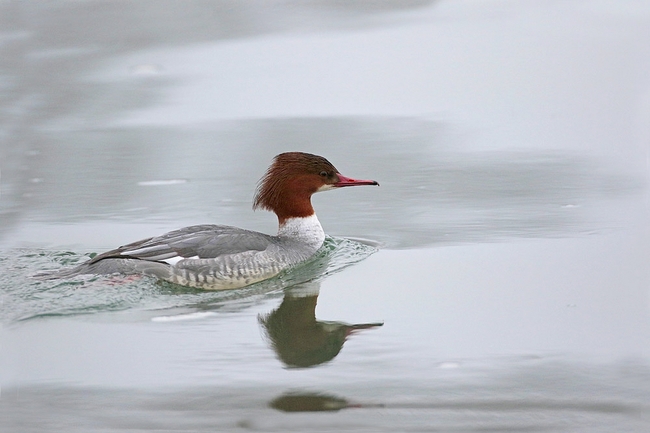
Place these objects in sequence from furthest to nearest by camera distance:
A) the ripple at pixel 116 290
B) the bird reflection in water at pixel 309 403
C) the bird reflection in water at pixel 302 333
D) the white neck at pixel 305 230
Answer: the white neck at pixel 305 230, the ripple at pixel 116 290, the bird reflection in water at pixel 302 333, the bird reflection in water at pixel 309 403

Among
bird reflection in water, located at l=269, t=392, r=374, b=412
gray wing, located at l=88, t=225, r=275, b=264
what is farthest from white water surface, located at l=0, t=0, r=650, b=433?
gray wing, located at l=88, t=225, r=275, b=264

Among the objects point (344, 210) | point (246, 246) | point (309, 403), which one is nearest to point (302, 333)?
point (309, 403)

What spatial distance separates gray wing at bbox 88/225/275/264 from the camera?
6184 millimetres

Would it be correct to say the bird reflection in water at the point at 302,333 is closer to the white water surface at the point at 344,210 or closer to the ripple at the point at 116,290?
the white water surface at the point at 344,210

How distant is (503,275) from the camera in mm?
5805

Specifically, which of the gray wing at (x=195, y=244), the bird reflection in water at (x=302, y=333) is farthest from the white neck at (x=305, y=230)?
the bird reflection in water at (x=302, y=333)

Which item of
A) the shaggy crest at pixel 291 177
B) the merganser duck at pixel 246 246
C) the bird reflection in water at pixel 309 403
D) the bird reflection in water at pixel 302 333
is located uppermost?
the shaggy crest at pixel 291 177

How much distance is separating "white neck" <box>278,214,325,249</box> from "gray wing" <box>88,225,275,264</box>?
1.31 feet

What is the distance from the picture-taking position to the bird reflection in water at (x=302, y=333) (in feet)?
15.8

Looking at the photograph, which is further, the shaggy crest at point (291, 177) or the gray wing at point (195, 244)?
the shaggy crest at point (291, 177)

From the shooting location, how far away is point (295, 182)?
6.91m

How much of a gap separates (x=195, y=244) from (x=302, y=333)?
1404mm

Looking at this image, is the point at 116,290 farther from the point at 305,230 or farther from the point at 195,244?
the point at 305,230

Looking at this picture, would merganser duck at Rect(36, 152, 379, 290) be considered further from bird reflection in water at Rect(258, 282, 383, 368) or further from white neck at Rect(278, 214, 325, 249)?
bird reflection in water at Rect(258, 282, 383, 368)
